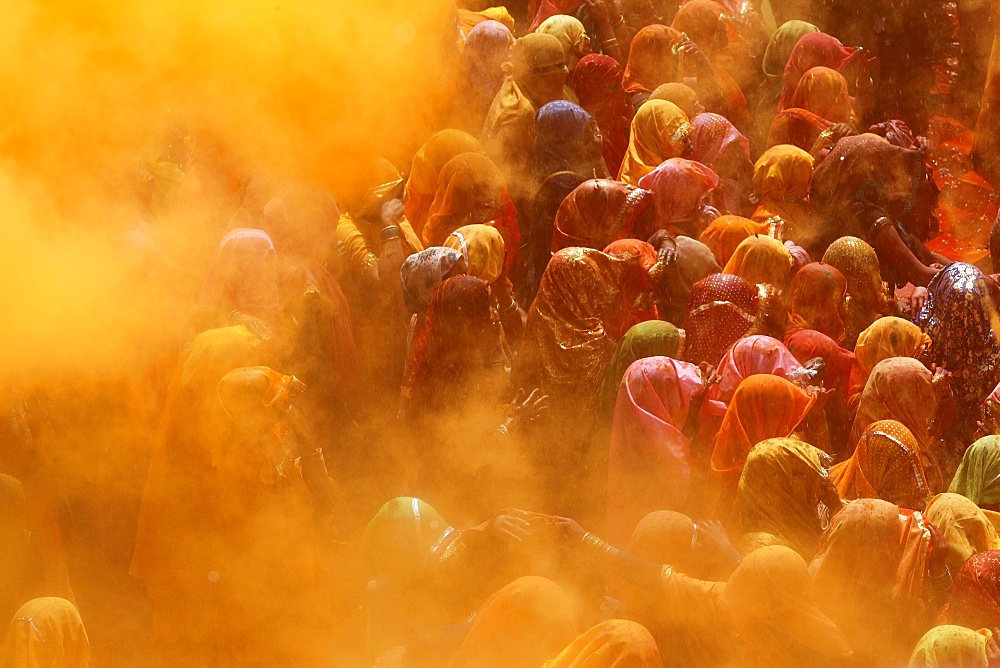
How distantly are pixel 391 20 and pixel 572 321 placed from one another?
2079 mm

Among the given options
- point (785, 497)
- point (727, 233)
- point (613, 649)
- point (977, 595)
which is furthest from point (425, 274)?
point (977, 595)

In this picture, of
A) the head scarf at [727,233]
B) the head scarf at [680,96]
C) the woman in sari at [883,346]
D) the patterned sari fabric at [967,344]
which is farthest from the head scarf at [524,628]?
the head scarf at [680,96]

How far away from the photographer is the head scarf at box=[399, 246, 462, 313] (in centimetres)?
509

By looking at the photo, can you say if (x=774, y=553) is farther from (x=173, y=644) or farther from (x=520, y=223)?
(x=520, y=223)

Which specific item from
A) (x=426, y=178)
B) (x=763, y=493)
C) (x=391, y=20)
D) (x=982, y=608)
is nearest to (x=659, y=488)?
(x=763, y=493)

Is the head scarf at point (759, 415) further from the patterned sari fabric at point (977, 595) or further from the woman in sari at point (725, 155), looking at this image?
the woman in sari at point (725, 155)

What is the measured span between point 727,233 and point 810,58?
1920 millimetres

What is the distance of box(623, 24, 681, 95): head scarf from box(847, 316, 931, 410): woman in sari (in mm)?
2593

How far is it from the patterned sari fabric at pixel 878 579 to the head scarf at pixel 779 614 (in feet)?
0.65

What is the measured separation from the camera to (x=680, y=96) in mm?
6770

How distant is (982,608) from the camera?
3.72m

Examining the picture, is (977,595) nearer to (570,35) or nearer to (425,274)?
(425,274)

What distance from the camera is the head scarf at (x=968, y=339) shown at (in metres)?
5.16

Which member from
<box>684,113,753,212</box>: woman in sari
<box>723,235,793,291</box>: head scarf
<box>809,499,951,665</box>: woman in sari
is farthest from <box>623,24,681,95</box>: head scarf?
<box>809,499,951,665</box>: woman in sari
